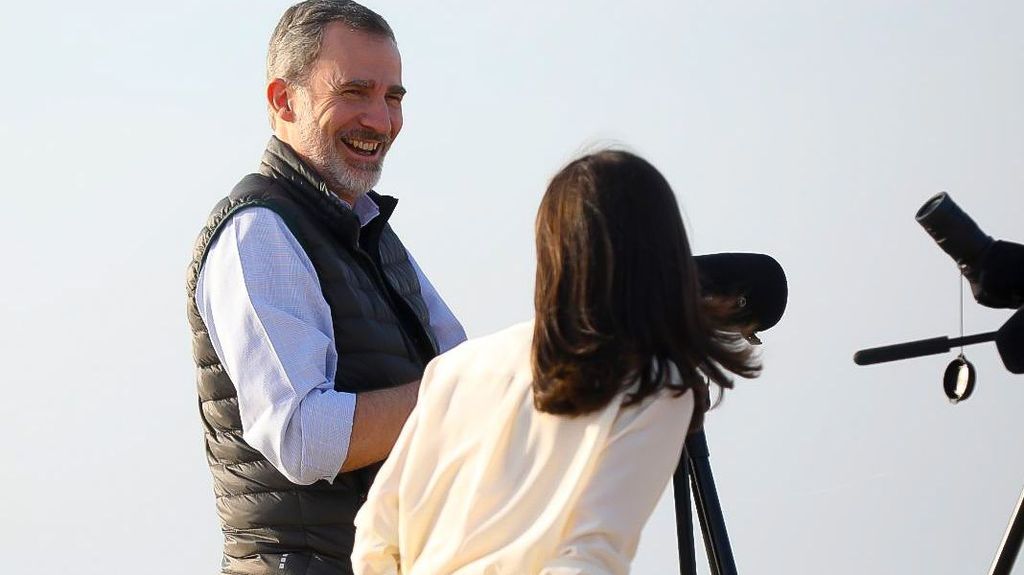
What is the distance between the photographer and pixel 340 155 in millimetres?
3020

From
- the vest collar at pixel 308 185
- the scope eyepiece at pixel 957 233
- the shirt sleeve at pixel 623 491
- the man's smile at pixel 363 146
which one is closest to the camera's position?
the shirt sleeve at pixel 623 491

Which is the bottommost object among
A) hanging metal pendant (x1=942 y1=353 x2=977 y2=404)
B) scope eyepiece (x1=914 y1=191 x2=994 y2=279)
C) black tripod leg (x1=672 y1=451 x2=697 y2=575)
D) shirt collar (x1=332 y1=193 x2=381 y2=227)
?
black tripod leg (x1=672 y1=451 x2=697 y2=575)

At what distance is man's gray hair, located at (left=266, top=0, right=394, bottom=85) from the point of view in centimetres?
307

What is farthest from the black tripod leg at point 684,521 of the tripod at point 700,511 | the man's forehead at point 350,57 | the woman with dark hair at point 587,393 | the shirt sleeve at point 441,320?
the man's forehead at point 350,57

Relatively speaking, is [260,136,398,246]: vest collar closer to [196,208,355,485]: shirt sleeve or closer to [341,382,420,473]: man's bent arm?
[196,208,355,485]: shirt sleeve

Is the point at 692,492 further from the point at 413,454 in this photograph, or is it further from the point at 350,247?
the point at 350,247

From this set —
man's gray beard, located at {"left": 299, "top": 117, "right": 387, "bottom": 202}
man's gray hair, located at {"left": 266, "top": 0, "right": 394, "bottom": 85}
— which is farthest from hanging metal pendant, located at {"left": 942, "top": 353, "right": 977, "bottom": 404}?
man's gray hair, located at {"left": 266, "top": 0, "right": 394, "bottom": 85}

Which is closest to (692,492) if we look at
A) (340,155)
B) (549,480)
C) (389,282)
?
(549,480)

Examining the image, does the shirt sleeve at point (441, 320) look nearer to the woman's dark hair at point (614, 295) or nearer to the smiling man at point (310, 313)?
the smiling man at point (310, 313)

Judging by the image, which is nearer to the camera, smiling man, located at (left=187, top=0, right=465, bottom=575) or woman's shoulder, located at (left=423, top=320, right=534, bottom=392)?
woman's shoulder, located at (left=423, top=320, right=534, bottom=392)

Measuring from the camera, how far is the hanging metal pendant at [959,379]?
2.24 meters

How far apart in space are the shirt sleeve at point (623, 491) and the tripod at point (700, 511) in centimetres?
40

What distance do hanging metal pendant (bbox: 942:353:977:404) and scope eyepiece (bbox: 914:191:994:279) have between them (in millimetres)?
121

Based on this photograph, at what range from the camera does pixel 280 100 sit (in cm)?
311
